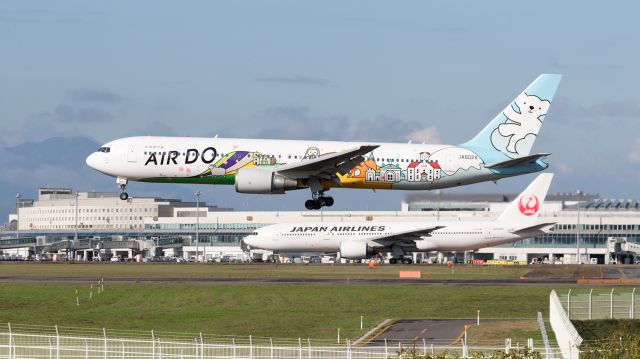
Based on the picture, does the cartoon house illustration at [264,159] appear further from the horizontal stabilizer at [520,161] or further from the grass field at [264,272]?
the grass field at [264,272]

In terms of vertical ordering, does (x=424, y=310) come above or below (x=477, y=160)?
below

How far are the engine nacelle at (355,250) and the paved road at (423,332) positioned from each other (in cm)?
6163

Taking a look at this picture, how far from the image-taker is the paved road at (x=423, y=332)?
59.0 metres

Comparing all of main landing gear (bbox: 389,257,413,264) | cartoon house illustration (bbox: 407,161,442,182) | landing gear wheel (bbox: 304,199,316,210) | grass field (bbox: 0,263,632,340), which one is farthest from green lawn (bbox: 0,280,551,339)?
main landing gear (bbox: 389,257,413,264)

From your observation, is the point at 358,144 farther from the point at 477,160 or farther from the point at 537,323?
the point at 537,323

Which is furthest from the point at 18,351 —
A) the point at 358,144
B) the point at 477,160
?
the point at 477,160

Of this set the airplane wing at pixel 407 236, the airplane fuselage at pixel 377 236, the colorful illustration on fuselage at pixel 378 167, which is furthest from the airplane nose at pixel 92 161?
the airplane fuselage at pixel 377 236

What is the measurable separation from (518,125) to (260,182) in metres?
18.2

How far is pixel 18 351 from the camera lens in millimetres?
43875

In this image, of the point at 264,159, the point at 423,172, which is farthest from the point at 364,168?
the point at 264,159

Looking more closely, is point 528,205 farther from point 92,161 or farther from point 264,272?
point 92,161

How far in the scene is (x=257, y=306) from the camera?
265 ft

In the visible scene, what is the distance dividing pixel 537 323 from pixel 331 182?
15.1 meters

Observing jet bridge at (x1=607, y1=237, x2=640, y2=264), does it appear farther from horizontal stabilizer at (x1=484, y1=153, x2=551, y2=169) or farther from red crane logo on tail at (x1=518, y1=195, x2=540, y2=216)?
horizontal stabilizer at (x1=484, y1=153, x2=551, y2=169)
